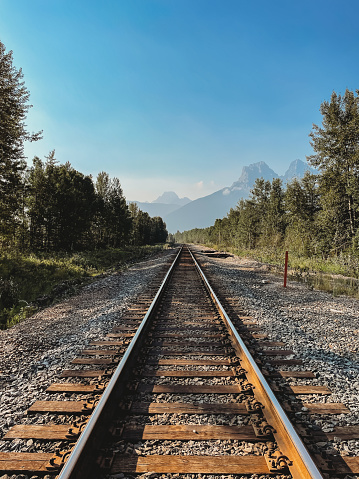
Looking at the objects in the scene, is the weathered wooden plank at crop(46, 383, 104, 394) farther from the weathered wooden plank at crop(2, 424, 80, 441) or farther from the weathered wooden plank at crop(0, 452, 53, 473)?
the weathered wooden plank at crop(0, 452, 53, 473)

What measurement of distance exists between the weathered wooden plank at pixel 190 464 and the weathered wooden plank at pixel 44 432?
1.51 ft

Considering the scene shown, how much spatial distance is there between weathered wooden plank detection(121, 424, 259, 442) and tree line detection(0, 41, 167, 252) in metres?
15.6

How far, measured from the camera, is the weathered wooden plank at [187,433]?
214 cm

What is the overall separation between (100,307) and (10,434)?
14.6 feet

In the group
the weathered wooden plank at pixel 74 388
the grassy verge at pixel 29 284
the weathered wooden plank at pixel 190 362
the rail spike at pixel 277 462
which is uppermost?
the rail spike at pixel 277 462

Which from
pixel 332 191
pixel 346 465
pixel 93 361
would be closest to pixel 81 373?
pixel 93 361

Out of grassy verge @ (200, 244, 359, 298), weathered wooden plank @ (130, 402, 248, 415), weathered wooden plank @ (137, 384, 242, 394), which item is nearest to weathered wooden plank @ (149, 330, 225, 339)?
weathered wooden plank @ (137, 384, 242, 394)

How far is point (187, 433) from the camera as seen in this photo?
2.20 meters

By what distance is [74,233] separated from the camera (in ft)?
97.8

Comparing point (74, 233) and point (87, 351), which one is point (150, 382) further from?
point (74, 233)

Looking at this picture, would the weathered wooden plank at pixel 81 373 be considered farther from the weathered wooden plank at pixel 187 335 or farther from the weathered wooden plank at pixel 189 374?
the weathered wooden plank at pixel 187 335

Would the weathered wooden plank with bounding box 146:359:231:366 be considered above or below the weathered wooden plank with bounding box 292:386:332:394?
above

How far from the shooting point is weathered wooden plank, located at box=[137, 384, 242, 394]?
110 inches

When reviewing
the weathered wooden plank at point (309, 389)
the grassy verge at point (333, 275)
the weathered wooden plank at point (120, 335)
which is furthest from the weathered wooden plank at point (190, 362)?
the grassy verge at point (333, 275)
